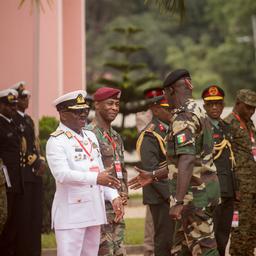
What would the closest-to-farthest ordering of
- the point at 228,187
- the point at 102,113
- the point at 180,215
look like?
the point at 180,215 → the point at 102,113 → the point at 228,187

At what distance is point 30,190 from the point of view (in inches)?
437

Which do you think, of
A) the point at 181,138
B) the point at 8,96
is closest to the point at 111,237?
the point at 181,138

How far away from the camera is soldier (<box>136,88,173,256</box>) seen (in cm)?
990

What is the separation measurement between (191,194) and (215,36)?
185 ft

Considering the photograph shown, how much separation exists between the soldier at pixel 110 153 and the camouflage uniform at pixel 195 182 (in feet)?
2.44

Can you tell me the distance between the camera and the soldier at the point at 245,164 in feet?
35.9

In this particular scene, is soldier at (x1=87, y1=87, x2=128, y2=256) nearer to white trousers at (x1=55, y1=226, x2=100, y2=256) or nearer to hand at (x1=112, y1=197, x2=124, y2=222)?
hand at (x1=112, y1=197, x2=124, y2=222)

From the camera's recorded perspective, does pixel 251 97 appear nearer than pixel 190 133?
No

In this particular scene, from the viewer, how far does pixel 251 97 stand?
11.0 m

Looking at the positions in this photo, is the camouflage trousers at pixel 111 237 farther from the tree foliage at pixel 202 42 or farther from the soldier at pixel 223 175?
the tree foliage at pixel 202 42

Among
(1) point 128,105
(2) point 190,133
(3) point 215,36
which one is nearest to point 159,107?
(2) point 190,133

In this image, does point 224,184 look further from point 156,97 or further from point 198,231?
point 198,231

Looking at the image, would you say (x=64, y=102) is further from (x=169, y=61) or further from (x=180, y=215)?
(x=169, y=61)

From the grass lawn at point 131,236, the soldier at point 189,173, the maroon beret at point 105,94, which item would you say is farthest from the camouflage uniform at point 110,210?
the grass lawn at point 131,236
